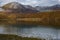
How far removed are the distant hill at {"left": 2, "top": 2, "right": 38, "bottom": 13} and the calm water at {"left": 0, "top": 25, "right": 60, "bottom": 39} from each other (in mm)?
344

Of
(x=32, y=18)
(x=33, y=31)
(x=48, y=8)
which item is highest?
(x=48, y=8)

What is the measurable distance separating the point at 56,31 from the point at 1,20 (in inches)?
45.4

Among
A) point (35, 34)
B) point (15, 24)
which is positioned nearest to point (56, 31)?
point (35, 34)

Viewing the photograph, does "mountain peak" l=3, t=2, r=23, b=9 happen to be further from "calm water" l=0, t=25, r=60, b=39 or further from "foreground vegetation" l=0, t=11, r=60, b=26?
"calm water" l=0, t=25, r=60, b=39

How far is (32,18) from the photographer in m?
2.62

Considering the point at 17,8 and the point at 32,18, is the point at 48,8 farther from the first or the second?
the point at 17,8

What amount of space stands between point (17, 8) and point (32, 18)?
0.38 m

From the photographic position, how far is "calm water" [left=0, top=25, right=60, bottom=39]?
2.54m

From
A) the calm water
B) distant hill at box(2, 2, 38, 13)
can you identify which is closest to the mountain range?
distant hill at box(2, 2, 38, 13)

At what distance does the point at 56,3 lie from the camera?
8.38 ft

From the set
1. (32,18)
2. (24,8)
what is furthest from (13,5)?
(32,18)

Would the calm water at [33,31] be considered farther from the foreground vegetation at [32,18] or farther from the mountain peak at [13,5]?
the mountain peak at [13,5]

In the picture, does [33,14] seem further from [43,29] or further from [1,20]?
[1,20]

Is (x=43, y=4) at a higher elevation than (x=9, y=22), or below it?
higher
